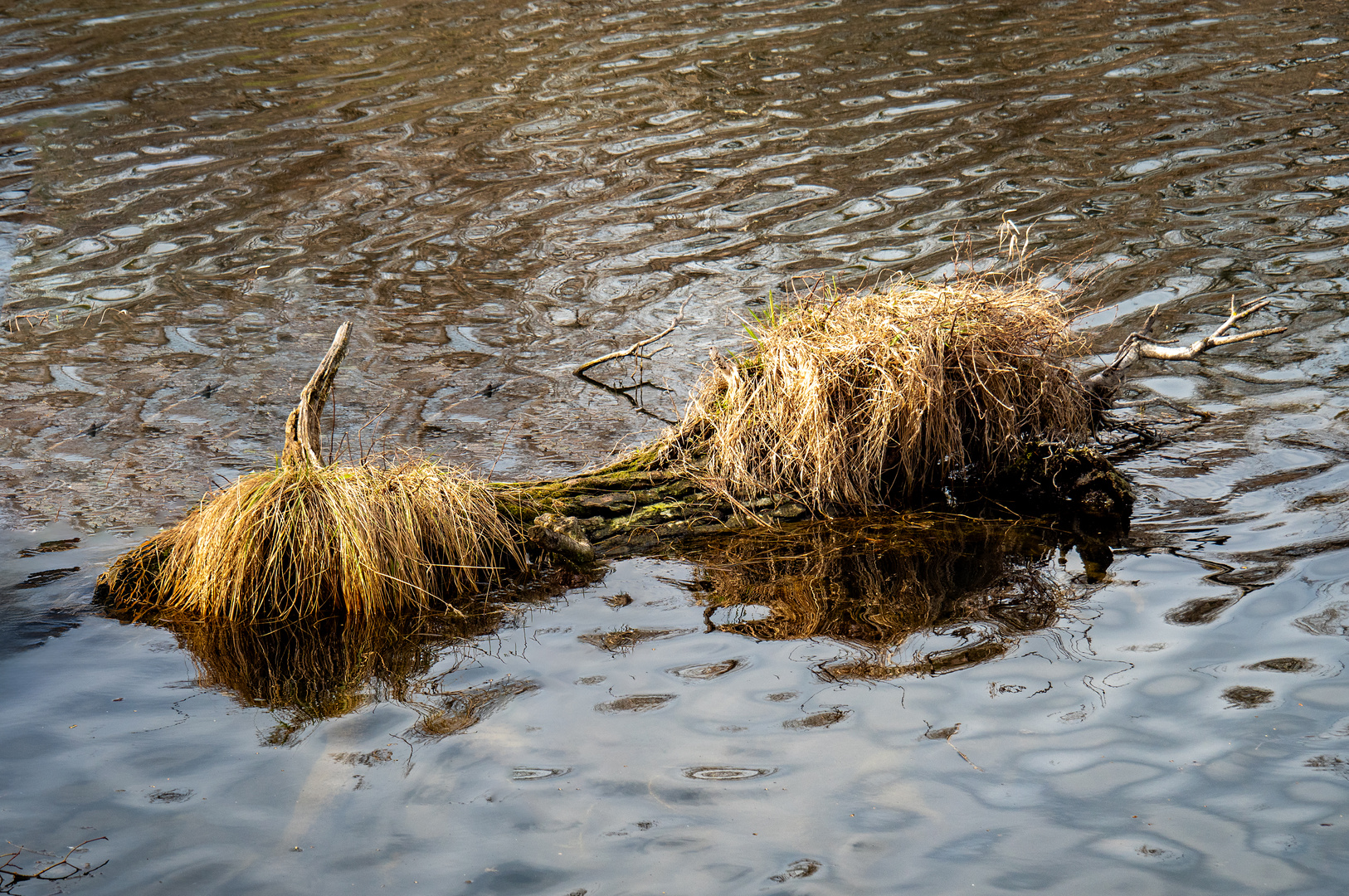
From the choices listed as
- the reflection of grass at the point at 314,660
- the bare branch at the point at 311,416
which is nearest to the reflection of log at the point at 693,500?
the reflection of grass at the point at 314,660

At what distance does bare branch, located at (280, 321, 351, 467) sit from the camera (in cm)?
643

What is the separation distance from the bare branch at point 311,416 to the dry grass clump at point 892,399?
1997 millimetres

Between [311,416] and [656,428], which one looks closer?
[311,416]

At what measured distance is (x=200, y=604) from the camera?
6266mm

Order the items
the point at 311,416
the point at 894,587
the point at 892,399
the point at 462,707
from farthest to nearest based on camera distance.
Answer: the point at 892,399 → the point at 311,416 → the point at 894,587 → the point at 462,707

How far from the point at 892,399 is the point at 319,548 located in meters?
3.12

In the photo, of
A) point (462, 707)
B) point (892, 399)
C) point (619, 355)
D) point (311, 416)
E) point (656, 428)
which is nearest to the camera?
point (462, 707)

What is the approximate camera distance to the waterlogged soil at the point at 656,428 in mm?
4773

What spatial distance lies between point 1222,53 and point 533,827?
1467 centimetres

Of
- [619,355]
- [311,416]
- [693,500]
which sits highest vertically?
[311,416]

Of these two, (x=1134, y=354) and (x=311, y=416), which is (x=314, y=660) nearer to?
(x=311, y=416)

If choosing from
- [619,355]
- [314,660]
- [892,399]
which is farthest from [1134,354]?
[314,660]

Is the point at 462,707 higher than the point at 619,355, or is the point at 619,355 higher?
the point at 619,355

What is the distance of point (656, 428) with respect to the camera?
27.9 ft
